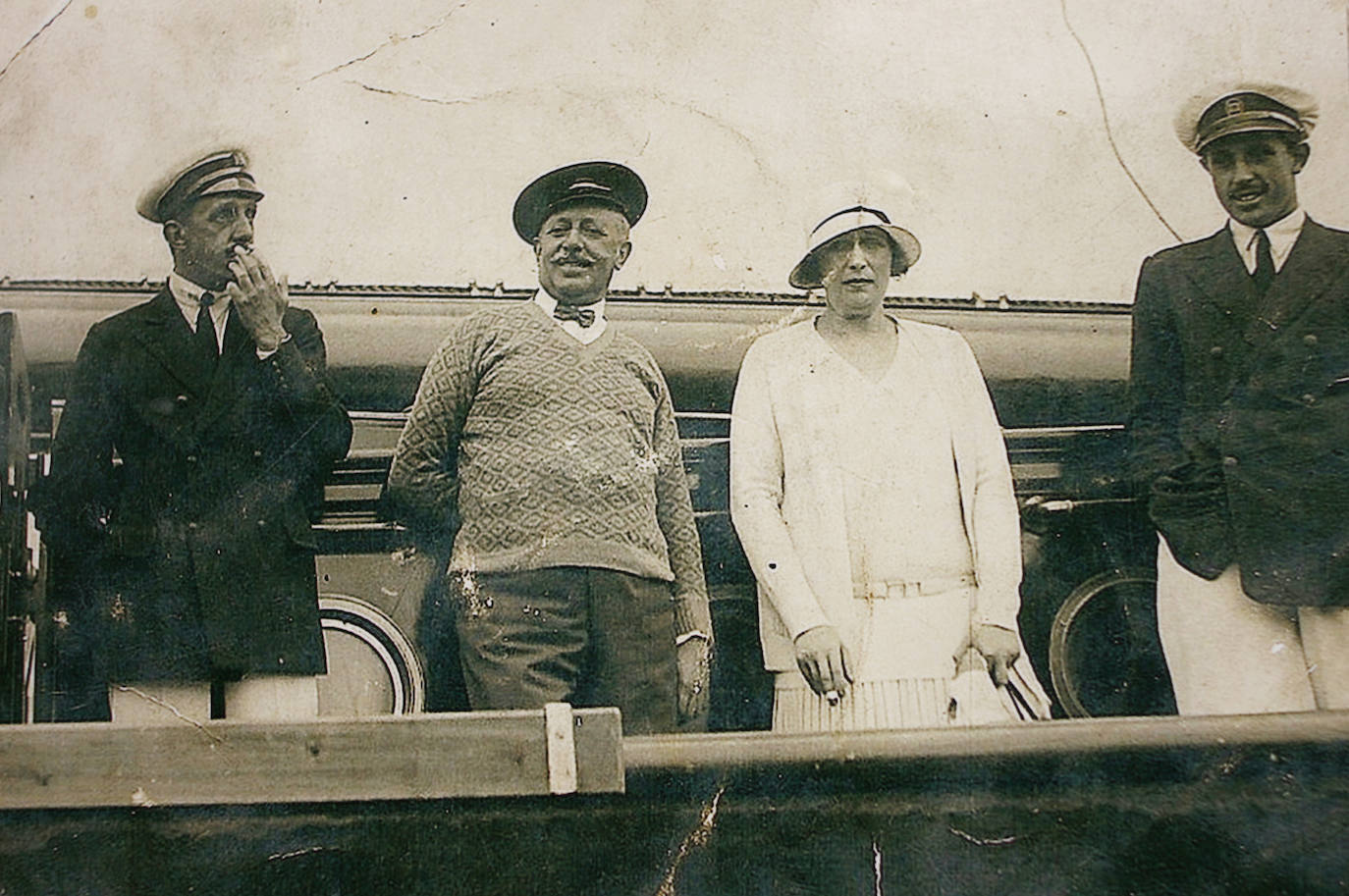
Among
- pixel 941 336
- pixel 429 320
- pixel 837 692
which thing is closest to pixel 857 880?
pixel 837 692

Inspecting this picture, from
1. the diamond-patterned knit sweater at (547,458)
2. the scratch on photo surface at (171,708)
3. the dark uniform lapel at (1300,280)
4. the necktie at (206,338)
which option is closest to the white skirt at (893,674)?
the diamond-patterned knit sweater at (547,458)

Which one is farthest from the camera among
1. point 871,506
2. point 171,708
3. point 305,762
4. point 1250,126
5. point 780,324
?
point 1250,126

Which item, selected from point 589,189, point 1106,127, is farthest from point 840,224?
point 1106,127

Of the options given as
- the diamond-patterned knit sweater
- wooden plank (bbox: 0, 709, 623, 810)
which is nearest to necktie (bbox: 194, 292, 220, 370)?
the diamond-patterned knit sweater

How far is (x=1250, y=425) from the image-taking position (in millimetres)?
3240

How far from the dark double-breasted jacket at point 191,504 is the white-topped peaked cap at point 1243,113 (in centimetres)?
212

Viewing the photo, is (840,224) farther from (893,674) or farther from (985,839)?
(985,839)

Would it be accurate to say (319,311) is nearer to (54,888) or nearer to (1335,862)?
(54,888)

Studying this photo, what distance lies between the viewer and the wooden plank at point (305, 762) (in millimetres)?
2957

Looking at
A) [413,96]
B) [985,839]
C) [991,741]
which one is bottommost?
[985,839]

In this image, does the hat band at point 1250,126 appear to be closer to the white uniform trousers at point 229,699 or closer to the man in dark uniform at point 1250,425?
the man in dark uniform at point 1250,425

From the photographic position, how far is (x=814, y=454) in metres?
3.23

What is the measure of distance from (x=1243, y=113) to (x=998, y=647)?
4.69 feet

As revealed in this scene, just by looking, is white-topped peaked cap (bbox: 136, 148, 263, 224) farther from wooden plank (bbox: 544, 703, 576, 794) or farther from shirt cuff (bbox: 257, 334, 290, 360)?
wooden plank (bbox: 544, 703, 576, 794)
